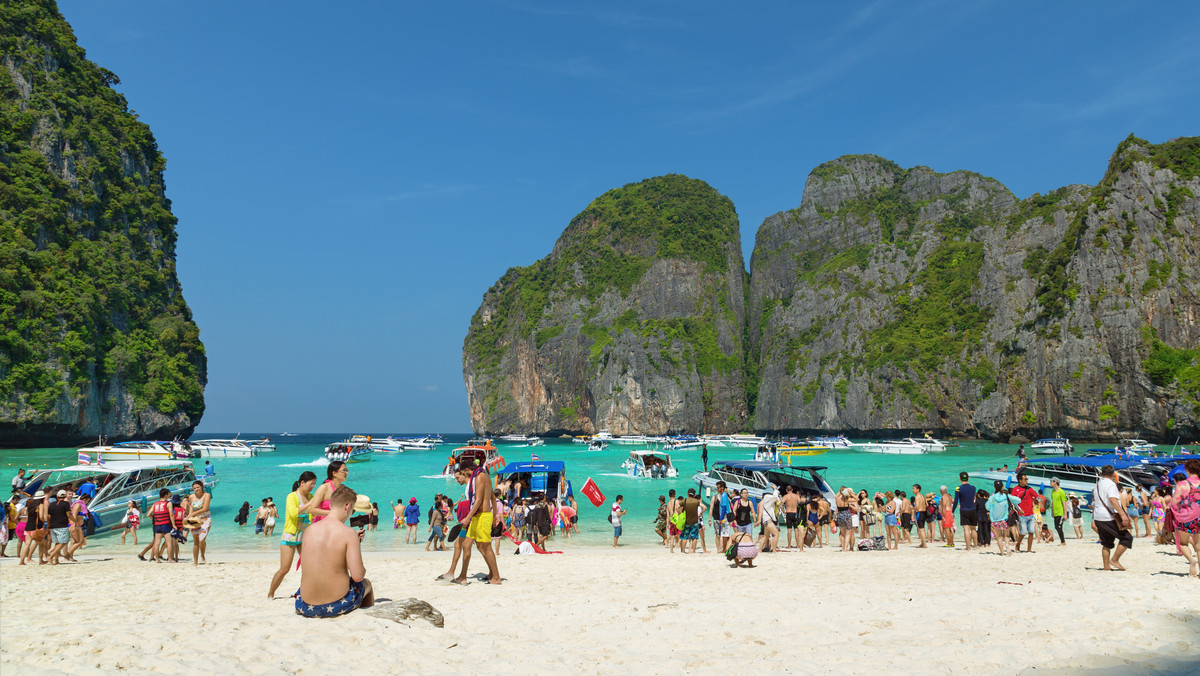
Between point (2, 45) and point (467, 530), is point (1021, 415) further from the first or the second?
point (2, 45)

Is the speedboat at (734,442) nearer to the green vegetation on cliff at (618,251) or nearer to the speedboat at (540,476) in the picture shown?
the green vegetation on cliff at (618,251)

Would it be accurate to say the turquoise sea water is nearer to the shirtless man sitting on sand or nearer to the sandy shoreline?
the sandy shoreline

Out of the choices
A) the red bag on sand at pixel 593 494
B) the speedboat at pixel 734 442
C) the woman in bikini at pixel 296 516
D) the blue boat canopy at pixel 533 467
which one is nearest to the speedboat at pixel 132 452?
the blue boat canopy at pixel 533 467

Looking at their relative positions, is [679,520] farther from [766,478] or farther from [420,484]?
[420,484]

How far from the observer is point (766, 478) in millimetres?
23719

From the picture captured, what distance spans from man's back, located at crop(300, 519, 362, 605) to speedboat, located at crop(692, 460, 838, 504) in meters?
14.6

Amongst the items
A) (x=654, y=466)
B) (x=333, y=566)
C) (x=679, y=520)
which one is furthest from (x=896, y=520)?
(x=654, y=466)

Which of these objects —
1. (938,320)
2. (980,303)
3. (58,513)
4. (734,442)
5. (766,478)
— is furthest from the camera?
(938,320)

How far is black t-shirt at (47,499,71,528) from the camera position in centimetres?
1289

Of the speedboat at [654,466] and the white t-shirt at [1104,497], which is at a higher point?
the white t-shirt at [1104,497]

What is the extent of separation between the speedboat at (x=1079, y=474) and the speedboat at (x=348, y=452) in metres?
48.6

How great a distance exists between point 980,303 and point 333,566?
117 m

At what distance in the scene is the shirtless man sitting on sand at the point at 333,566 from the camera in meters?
6.57

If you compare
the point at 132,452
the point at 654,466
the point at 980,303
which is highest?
the point at 980,303
